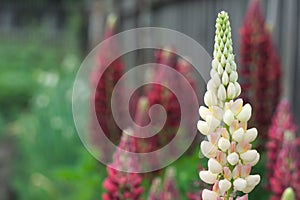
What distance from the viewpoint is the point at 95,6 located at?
772cm

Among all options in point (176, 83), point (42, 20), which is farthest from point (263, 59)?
point (42, 20)

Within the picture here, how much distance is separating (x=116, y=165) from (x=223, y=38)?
2.26ft

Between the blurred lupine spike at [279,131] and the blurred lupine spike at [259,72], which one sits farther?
the blurred lupine spike at [259,72]

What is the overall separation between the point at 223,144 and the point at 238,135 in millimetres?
28

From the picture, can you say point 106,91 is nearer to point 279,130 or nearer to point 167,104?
point 167,104

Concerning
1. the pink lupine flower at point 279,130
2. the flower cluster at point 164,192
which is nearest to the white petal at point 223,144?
the flower cluster at point 164,192

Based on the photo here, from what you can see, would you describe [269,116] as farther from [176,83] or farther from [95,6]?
[95,6]

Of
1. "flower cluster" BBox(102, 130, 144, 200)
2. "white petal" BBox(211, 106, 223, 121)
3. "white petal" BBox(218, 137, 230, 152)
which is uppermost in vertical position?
"flower cluster" BBox(102, 130, 144, 200)

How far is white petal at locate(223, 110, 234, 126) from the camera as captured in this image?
107 centimetres

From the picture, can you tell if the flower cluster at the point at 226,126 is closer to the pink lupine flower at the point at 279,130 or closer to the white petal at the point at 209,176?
the white petal at the point at 209,176

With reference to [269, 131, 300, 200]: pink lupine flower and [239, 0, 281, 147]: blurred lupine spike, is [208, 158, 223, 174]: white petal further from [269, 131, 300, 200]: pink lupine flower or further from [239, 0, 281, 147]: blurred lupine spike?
[239, 0, 281, 147]: blurred lupine spike

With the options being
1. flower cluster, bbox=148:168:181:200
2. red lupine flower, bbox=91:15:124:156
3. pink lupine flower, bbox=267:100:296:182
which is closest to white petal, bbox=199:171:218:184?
flower cluster, bbox=148:168:181:200

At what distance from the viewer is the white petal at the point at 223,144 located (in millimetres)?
1069

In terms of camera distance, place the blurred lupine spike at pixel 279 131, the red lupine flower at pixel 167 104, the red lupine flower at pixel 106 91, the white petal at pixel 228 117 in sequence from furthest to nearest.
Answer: the red lupine flower at pixel 106 91
the red lupine flower at pixel 167 104
the blurred lupine spike at pixel 279 131
the white petal at pixel 228 117
